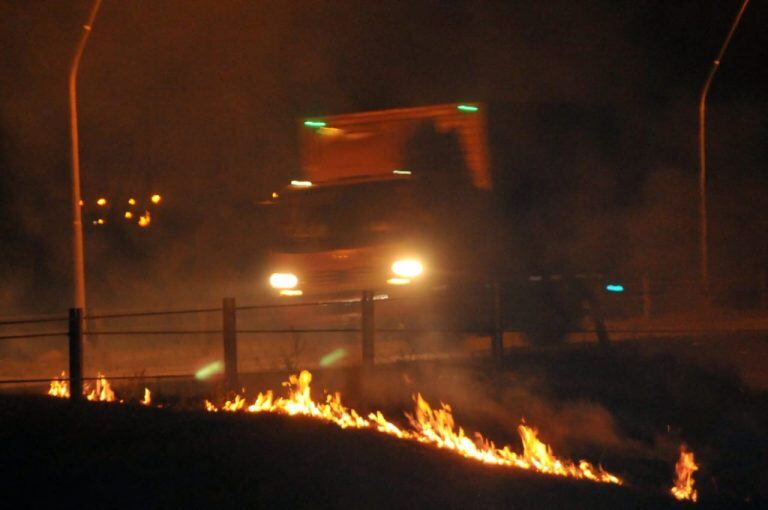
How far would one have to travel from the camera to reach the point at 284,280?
2002cm

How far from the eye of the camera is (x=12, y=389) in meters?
17.2

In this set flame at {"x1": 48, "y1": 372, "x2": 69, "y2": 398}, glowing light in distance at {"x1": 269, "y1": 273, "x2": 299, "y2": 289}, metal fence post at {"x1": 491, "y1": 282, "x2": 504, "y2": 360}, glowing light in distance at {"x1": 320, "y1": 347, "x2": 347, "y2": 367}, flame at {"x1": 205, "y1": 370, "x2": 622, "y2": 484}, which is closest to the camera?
flame at {"x1": 205, "y1": 370, "x2": 622, "y2": 484}

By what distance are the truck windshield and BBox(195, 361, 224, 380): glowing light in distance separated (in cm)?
244

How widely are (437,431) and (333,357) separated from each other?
26.5 ft

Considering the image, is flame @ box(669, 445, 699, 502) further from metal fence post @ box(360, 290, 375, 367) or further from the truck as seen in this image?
the truck

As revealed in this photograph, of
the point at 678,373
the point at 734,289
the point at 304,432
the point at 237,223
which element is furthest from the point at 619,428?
the point at 237,223

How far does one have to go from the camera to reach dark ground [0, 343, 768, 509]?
7891 mm

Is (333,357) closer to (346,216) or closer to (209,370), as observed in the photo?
(209,370)

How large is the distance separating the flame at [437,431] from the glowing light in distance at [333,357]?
422 centimetres

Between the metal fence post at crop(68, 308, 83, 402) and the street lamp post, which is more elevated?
the street lamp post

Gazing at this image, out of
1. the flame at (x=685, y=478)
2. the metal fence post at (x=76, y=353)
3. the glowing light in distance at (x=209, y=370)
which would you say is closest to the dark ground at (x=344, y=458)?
the flame at (x=685, y=478)

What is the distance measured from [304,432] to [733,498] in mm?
3896

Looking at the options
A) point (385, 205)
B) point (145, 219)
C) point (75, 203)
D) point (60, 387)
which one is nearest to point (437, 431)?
point (60, 387)

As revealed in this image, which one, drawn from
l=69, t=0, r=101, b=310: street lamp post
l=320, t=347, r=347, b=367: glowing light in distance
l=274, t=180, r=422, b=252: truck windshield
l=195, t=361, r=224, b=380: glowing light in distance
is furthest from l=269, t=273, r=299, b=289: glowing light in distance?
l=69, t=0, r=101, b=310: street lamp post
